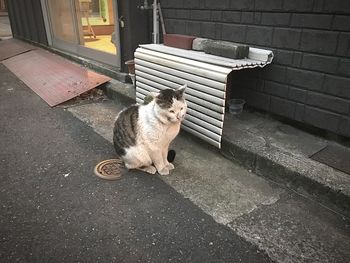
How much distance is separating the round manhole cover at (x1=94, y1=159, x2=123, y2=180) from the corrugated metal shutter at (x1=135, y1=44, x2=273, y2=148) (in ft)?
3.12

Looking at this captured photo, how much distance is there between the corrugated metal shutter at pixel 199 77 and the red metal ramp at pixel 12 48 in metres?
6.19

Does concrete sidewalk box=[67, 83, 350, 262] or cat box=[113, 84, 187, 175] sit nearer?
concrete sidewalk box=[67, 83, 350, 262]

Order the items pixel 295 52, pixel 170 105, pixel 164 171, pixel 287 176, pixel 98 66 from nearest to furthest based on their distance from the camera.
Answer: pixel 170 105 → pixel 287 176 → pixel 164 171 → pixel 295 52 → pixel 98 66

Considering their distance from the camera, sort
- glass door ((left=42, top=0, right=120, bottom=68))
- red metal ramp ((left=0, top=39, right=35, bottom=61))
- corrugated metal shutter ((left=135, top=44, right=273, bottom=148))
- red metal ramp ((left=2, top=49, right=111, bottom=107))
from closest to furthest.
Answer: corrugated metal shutter ((left=135, top=44, right=273, bottom=148)) → red metal ramp ((left=2, top=49, right=111, bottom=107)) → glass door ((left=42, top=0, right=120, bottom=68)) → red metal ramp ((left=0, top=39, right=35, bottom=61))

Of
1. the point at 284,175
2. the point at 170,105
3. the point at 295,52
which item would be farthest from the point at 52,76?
the point at 284,175

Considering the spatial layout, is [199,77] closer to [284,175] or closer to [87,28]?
[284,175]

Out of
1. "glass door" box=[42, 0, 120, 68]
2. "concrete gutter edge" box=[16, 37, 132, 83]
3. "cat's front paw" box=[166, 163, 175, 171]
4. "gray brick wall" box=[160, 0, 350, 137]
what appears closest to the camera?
"gray brick wall" box=[160, 0, 350, 137]

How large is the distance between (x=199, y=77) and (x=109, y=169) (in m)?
1.43

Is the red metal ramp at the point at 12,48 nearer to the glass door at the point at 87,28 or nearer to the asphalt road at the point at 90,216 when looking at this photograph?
the glass door at the point at 87,28

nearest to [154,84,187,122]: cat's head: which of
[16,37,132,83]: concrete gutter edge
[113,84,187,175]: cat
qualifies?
[113,84,187,175]: cat

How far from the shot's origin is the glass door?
19.5 feet

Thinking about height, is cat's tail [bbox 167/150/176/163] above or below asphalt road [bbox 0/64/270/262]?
above

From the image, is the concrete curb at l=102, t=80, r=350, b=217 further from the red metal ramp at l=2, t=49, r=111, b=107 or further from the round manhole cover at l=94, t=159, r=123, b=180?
the red metal ramp at l=2, t=49, r=111, b=107

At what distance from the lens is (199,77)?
3.30m
